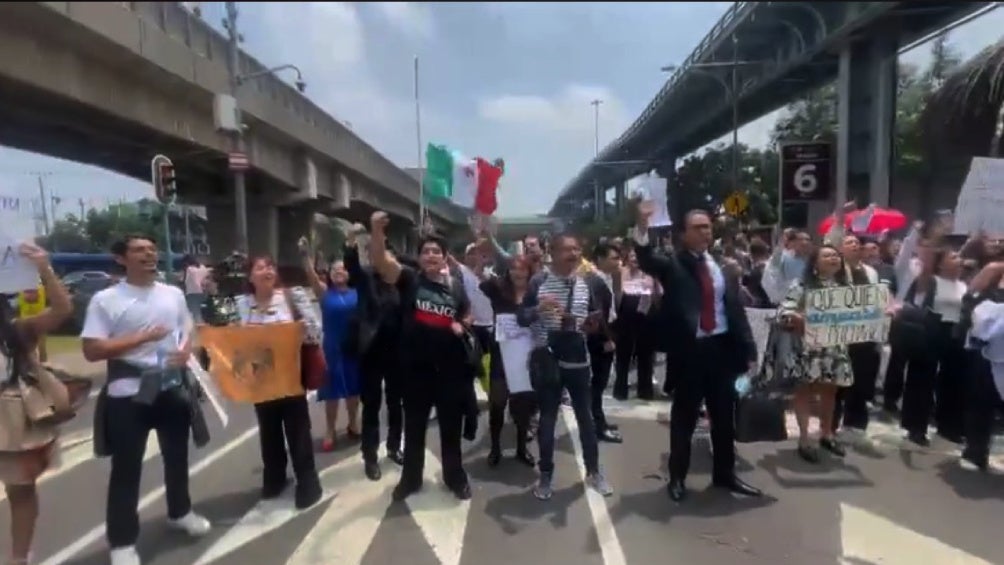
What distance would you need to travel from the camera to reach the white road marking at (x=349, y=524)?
4758 mm

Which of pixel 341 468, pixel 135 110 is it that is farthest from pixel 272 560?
pixel 135 110

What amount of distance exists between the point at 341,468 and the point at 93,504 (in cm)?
171

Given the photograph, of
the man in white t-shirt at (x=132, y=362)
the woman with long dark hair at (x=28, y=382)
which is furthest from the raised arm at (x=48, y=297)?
the man in white t-shirt at (x=132, y=362)

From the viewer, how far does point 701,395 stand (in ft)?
18.7

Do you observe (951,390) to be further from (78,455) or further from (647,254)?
(78,455)

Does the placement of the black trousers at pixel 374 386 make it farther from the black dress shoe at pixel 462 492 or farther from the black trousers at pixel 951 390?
the black trousers at pixel 951 390

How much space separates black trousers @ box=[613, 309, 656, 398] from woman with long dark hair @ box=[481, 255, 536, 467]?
2.53 meters

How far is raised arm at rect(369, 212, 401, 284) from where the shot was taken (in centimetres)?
535

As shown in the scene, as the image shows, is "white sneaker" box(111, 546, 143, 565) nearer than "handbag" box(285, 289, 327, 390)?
Yes

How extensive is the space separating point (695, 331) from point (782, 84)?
38.9 feet

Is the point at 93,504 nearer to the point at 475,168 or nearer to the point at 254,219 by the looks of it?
the point at 475,168

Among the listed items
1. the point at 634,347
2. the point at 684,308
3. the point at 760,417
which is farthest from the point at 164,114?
the point at 760,417

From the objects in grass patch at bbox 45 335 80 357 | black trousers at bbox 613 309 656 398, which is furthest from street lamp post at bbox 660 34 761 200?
grass patch at bbox 45 335 80 357

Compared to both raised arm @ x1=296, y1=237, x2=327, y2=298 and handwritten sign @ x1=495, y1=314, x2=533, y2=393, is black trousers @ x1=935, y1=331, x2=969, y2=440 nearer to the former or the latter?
handwritten sign @ x1=495, y1=314, x2=533, y2=393
